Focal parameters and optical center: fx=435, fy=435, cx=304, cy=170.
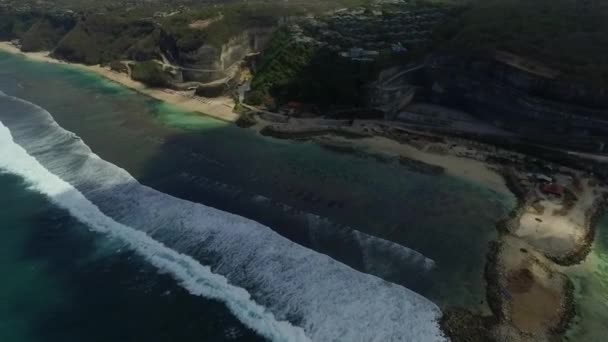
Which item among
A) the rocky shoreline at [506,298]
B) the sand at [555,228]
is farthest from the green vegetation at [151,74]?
the sand at [555,228]

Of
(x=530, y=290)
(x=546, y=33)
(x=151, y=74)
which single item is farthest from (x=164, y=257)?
(x=546, y=33)

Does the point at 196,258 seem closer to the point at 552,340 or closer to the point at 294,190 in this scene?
the point at 294,190

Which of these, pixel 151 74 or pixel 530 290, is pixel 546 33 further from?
pixel 151 74

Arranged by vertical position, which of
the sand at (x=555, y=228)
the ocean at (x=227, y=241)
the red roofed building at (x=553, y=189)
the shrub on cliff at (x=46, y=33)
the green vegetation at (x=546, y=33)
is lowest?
the shrub on cliff at (x=46, y=33)

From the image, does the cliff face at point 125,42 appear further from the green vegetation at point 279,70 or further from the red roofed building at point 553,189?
the red roofed building at point 553,189

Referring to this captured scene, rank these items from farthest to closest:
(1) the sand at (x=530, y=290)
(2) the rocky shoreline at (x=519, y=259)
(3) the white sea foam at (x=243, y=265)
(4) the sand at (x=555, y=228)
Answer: (4) the sand at (x=555, y=228) → (1) the sand at (x=530, y=290) → (2) the rocky shoreline at (x=519, y=259) → (3) the white sea foam at (x=243, y=265)

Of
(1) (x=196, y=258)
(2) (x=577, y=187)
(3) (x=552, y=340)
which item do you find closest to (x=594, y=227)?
(2) (x=577, y=187)
